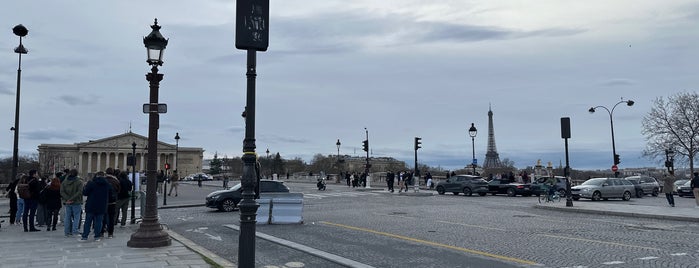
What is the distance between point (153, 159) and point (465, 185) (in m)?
28.7

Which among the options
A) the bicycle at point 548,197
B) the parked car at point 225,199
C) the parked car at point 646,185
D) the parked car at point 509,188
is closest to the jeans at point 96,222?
the parked car at point 225,199

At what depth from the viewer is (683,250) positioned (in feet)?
36.7

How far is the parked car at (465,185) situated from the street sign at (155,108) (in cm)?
2836

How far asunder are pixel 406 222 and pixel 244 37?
1202 cm

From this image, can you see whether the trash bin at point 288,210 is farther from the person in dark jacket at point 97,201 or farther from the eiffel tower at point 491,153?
the eiffel tower at point 491,153

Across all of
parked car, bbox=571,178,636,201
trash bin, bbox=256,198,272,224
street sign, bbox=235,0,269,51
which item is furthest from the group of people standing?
parked car, bbox=571,178,636,201

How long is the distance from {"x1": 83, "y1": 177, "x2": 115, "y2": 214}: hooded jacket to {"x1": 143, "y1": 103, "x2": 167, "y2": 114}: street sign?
215cm

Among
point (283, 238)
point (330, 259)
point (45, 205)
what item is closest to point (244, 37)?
point (330, 259)

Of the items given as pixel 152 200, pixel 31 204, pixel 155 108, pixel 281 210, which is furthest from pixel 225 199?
pixel 155 108

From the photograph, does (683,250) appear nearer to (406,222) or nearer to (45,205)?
(406,222)

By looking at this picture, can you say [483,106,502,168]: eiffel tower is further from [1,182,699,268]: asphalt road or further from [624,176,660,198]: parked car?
[1,182,699,268]: asphalt road

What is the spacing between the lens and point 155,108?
12.3 m

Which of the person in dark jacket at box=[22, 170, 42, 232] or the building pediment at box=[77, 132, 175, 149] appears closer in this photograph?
the person in dark jacket at box=[22, 170, 42, 232]

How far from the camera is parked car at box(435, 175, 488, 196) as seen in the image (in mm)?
37250
